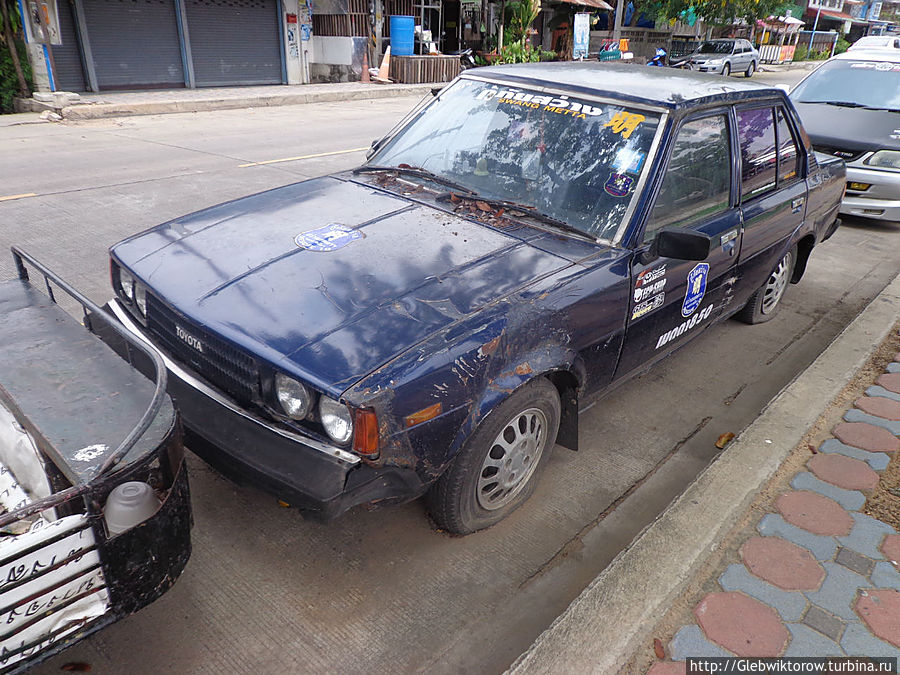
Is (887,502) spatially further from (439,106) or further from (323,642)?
(439,106)

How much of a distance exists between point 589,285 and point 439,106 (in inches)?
68.5

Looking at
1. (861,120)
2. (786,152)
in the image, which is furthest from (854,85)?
(786,152)

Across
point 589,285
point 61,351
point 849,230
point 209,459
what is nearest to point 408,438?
point 209,459

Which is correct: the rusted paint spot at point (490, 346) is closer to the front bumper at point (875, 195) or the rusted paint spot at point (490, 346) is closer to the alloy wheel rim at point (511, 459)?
the alloy wheel rim at point (511, 459)

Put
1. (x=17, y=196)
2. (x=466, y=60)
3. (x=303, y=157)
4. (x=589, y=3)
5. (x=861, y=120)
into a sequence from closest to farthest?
(x=17, y=196), (x=861, y=120), (x=303, y=157), (x=466, y=60), (x=589, y=3)

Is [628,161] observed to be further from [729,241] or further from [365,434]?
[365,434]

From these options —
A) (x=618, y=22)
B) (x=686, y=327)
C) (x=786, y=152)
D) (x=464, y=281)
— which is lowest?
(x=686, y=327)

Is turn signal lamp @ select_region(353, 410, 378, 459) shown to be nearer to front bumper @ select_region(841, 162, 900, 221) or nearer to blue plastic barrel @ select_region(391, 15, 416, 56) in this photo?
front bumper @ select_region(841, 162, 900, 221)

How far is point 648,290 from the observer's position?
3119 mm

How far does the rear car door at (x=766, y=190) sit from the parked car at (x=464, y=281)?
0.03m

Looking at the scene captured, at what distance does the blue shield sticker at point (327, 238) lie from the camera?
287cm

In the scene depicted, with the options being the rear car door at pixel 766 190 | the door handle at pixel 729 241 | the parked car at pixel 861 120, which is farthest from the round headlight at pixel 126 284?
the parked car at pixel 861 120

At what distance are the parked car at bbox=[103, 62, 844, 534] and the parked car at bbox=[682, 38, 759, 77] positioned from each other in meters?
25.2

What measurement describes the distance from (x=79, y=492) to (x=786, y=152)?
14.5ft
